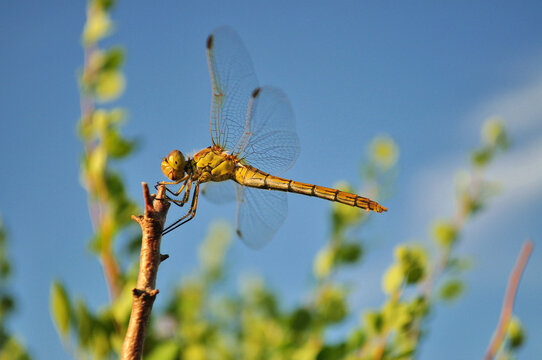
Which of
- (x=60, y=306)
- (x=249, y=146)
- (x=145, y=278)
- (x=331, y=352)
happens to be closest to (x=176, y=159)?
(x=249, y=146)

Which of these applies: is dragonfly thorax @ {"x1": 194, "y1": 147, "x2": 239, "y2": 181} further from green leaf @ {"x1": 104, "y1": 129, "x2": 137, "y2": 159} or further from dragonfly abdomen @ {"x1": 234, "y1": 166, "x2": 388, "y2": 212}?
green leaf @ {"x1": 104, "y1": 129, "x2": 137, "y2": 159}

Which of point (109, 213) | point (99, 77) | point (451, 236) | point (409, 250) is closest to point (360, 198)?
point (409, 250)

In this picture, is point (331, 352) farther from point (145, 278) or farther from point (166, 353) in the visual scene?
point (145, 278)

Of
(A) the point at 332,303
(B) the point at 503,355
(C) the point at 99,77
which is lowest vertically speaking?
(B) the point at 503,355

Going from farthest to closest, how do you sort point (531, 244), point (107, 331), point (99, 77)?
point (99, 77) → point (107, 331) → point (531, 244)

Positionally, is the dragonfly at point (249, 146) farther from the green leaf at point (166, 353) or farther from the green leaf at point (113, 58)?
the green leaf at point (166, 353)

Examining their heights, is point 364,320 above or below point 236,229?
below

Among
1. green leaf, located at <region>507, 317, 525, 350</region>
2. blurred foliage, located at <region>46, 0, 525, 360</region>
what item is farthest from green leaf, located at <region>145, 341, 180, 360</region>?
green leaf, located at <region>507, 317, 525, 350</region>

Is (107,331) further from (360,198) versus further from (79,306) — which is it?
(360,198)
